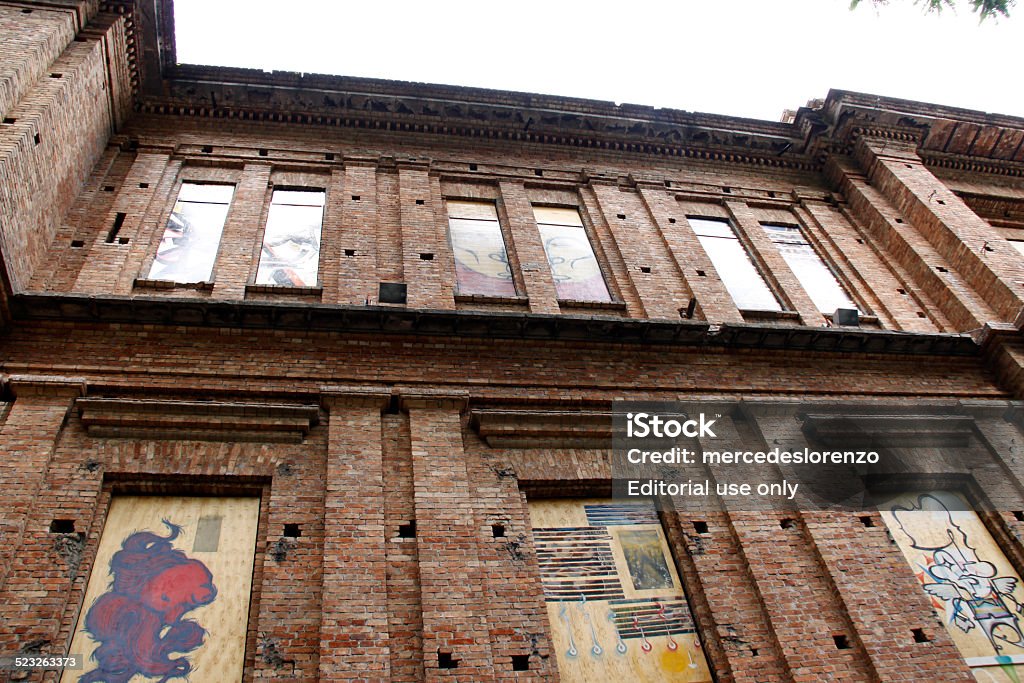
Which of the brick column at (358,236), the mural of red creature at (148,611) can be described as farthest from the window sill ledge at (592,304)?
the mural of red creature at (148,611)

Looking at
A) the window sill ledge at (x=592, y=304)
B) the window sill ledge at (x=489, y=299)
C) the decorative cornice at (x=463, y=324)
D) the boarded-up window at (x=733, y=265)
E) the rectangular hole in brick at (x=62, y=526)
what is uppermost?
the boarded-up window at (x=733, y=265)

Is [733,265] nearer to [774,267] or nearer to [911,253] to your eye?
[774,267]

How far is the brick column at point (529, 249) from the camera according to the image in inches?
393

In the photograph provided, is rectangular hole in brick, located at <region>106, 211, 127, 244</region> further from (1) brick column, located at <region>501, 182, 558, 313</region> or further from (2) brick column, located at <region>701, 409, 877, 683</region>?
(2) brick column, located at <region>701, 409, 877, 683</region>

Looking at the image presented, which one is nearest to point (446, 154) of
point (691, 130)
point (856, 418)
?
point (691, 130)

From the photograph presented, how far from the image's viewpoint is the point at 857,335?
962cm

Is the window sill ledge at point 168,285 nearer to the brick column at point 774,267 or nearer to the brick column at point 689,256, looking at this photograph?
the brick column at point 689,256

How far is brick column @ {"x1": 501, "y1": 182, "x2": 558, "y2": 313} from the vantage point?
32.8ft

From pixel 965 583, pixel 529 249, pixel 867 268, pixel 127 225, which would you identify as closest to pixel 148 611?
pixel 127 225

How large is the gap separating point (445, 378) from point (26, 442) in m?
4.08

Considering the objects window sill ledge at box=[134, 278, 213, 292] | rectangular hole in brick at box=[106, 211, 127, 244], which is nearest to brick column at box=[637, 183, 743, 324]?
window sill ledge at box=[134, 278, 213, 292]

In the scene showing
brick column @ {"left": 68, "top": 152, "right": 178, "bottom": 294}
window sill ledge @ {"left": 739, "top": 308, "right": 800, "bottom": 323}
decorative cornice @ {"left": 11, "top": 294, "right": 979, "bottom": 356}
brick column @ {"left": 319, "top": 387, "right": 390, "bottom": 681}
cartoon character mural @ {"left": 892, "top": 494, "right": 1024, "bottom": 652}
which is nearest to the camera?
brick column @ {"left": 319, "top": 387, "right": 390, "bottom": 681}

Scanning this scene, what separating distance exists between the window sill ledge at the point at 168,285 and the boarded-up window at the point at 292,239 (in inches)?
24.7

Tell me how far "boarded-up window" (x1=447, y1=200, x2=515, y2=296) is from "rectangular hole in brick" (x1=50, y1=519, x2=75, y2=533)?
5.27 m
